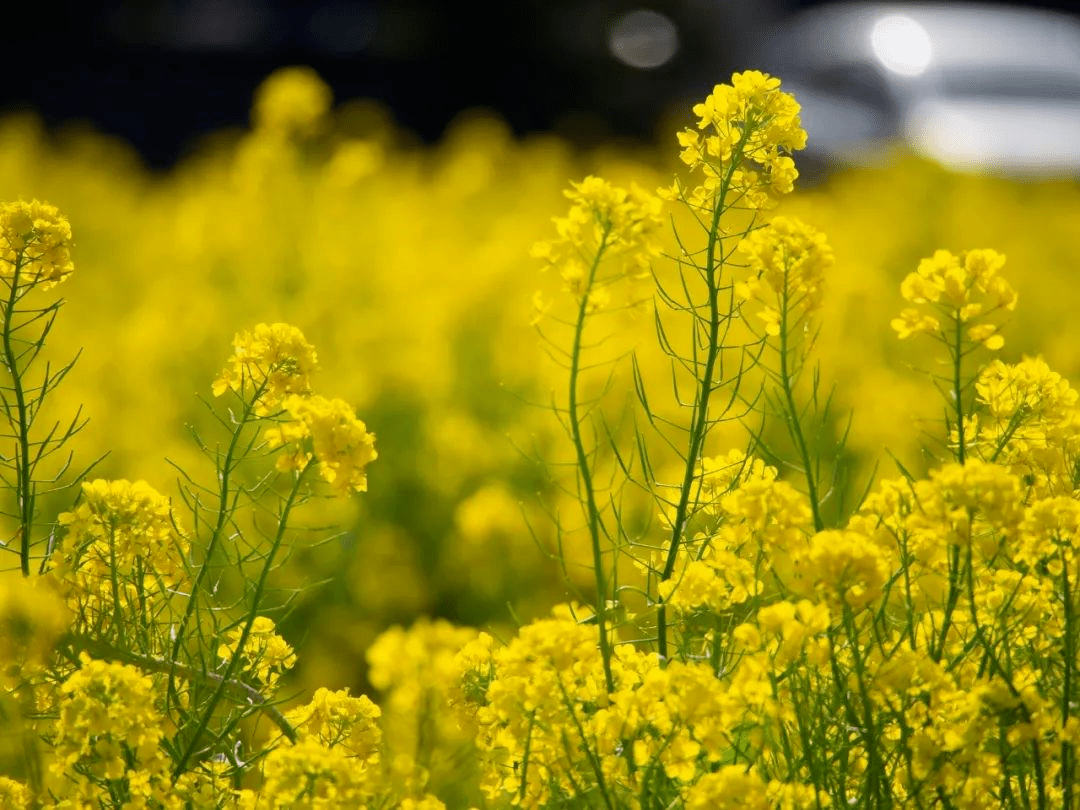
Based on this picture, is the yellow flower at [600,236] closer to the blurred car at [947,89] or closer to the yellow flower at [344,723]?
the yellow flower at [344,723]

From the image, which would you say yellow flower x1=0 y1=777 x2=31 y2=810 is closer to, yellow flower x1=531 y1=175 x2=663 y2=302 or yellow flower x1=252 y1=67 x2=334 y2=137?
yellow flower x1=531 y1=175 x2=663 y2=302

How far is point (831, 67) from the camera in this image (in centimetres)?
1013

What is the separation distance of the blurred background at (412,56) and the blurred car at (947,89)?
0.72 m

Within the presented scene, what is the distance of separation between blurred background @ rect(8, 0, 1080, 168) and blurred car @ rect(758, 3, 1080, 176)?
0.72 metres

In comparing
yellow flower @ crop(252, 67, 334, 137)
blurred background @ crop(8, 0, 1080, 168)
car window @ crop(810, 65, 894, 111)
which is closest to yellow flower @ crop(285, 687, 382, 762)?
yellow flower @ crop(252, 67, 334, 137)

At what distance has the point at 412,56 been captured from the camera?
50.5 ft

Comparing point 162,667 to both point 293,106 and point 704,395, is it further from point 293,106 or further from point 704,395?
point 293,106

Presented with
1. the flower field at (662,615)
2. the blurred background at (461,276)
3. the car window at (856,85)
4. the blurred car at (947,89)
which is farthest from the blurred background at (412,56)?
the flower field at (662,615)

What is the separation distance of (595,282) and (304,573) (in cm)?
230

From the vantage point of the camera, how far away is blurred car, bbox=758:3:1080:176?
28.9 ft

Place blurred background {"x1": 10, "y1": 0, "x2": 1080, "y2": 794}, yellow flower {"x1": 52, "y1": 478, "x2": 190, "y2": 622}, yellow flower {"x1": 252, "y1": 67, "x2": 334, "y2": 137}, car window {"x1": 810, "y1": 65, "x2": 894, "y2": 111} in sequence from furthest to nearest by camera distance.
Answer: car window {"x1": 810, "y1": 65, "x2": 894, "y2": 111} < yellow flower {"x1": 252, "y1": 67, "x2": 334, "y2": 137} < blurred background {"x1": 10, "y1": 0, "x2": 1080, "y2": 794} < yellow flower {"x1": 52, "y1": 478, "x2": 190, "y2": 622}

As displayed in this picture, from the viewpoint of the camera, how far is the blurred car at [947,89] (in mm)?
8805

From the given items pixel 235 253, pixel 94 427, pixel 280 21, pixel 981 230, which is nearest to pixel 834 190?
pixel 981 230

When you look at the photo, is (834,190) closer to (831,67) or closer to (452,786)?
(831,67)
